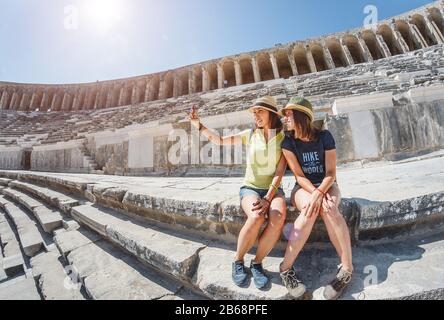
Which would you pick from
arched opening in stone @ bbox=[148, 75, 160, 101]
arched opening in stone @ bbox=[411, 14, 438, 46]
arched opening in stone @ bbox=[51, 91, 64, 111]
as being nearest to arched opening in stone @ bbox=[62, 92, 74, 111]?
arched opening in stone @ bbox=[51, 91, 64, 111]

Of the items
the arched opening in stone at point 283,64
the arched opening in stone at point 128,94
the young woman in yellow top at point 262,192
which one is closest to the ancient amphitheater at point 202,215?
the young woman in yellow top at point 262,192

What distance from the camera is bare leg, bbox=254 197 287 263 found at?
159 cm

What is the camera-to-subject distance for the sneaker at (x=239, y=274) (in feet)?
4.77

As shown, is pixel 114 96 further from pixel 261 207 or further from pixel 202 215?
pixel 261 207

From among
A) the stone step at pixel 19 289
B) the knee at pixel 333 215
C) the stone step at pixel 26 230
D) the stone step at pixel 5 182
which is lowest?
the stone step at pixel 19 289

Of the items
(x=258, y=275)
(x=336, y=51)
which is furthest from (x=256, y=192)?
(x=336, y=51)

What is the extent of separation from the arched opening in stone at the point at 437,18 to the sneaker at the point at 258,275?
2973 cm

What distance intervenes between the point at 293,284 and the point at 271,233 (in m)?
0.34

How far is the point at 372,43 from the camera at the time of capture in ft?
76.7

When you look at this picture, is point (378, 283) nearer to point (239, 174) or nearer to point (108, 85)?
point (239, 174)

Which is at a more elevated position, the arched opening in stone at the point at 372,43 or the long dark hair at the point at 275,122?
the arched opening in stone at the point at 372,43

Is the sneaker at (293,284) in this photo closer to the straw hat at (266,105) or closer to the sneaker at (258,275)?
the sneaker at (258,275)
